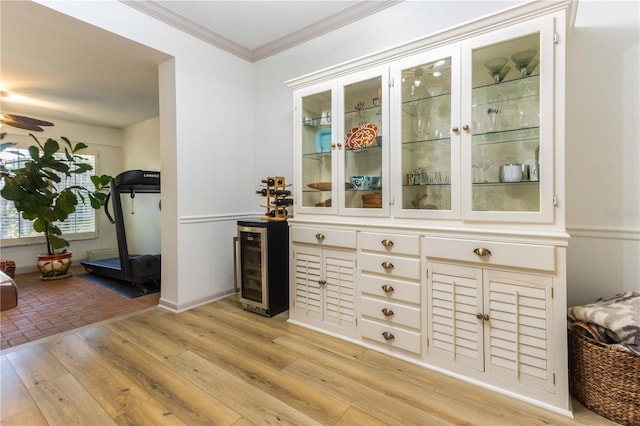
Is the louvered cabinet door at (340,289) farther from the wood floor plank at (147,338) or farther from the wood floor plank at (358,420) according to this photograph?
the wood floor plank at (147,338)

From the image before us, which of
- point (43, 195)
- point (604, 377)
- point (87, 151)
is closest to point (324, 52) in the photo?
point (604, 377)

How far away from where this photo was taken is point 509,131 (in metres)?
1.73

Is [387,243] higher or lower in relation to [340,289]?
higher

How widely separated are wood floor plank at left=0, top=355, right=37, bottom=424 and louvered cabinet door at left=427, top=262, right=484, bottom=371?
2.31 meters

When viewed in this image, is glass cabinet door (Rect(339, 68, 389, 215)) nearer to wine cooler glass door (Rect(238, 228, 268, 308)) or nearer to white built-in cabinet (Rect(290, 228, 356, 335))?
white built-in cabinet (Rect(290, 228, 356, 335))

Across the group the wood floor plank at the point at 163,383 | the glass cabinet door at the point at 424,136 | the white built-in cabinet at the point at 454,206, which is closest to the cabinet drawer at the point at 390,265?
the white built-in cabinet at the point at 454,206

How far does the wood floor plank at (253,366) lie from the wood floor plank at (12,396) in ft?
2.71

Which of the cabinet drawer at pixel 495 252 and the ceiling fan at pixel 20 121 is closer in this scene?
the cabinet drawer at pixel 495 252

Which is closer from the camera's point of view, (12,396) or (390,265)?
(12,396)

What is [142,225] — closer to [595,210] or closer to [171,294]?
[171,294]

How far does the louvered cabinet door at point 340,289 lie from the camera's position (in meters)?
2.21

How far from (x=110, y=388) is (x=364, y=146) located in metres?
2.27

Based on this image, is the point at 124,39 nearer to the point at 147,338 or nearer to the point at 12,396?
the point at 147,338

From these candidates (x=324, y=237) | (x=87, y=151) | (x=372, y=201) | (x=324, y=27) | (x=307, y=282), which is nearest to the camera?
(x=372, y=201)
